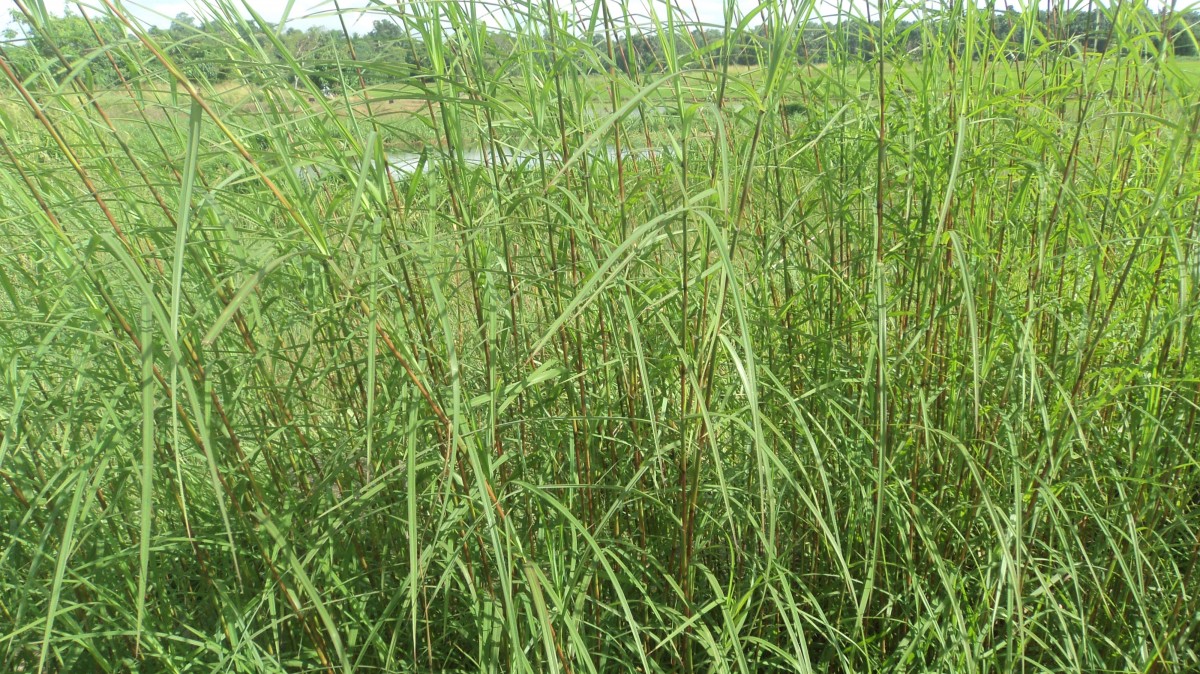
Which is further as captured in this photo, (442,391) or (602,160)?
(602,160)

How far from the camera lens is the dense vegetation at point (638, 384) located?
121cm

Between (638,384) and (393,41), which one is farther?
(638,384)

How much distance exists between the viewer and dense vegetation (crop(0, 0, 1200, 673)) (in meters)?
1.21

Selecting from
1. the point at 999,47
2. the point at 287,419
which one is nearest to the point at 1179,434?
the point at 999,47

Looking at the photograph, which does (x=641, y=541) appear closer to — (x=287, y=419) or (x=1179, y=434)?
(x=287, y=419)

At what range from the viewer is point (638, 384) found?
1364mm

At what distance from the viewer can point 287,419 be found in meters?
1.45

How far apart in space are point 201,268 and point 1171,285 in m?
1.53

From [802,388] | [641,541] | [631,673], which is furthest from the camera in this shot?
[802,388]

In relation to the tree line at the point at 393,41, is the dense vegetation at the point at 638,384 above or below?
below

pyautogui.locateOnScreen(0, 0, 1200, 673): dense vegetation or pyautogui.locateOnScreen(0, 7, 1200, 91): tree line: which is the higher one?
pyautogui.locateOnScreen(0, 7, 1200, 91): tree line

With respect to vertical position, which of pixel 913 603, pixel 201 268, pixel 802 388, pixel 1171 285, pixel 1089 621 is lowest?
pixel 1089 621

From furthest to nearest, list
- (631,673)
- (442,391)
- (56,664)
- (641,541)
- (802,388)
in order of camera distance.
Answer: (56,664) < (802,388) < (641,541) < (631,673) < (442,391)

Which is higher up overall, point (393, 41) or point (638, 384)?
point (393, 41)
